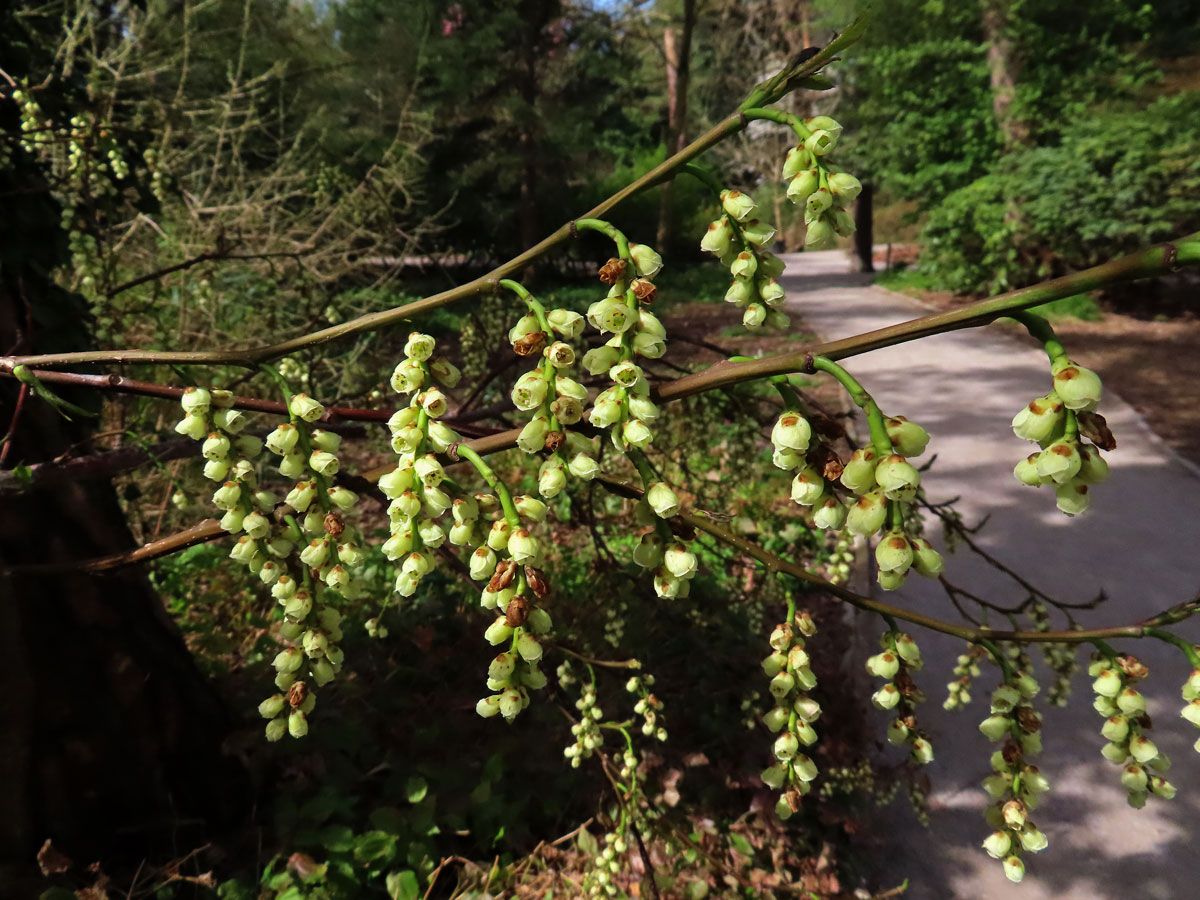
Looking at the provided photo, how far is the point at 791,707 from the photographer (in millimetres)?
1108

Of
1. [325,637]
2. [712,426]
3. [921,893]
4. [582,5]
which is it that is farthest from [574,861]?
[582,5]

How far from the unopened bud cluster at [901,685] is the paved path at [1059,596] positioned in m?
2.21

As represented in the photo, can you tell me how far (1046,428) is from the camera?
0.68m

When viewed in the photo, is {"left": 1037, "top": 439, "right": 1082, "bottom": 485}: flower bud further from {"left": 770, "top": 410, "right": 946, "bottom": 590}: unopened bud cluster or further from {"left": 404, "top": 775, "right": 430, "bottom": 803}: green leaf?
{"left": 404, "top": 775, "right": 430, "bottom": 803}: green leaf

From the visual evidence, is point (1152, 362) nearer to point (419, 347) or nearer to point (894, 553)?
point (894, 553)

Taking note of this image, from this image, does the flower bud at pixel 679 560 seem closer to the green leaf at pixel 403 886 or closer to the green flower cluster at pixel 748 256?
the green flower cluster at pixel 748 256

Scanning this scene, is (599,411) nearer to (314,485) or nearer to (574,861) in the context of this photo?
(314,485)

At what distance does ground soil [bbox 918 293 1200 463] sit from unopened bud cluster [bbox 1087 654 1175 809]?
6876mm

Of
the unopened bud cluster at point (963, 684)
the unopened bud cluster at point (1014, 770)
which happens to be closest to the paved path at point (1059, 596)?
the unopened bud cluster at point (963, 684)

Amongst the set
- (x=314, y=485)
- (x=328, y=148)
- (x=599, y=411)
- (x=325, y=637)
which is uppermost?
(x=328, y=148)

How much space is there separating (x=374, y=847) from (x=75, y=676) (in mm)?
1030

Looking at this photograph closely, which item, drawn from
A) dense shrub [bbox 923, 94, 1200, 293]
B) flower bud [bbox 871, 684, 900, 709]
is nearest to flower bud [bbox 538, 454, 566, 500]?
flower bud [bbox 871, 684, 900, 709]

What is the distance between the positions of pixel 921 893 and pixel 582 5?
15.6 metres

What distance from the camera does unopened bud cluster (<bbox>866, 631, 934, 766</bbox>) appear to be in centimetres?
98
